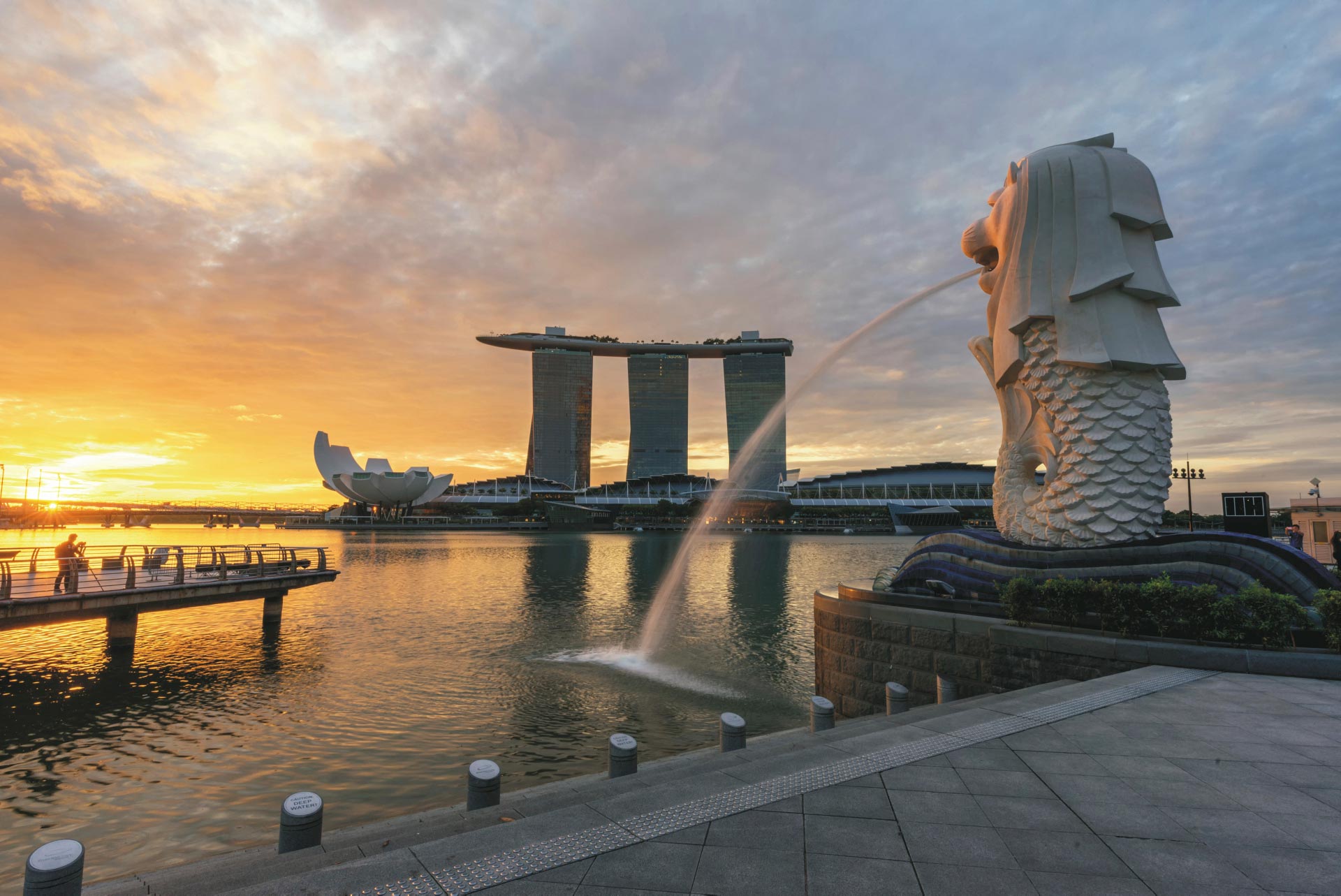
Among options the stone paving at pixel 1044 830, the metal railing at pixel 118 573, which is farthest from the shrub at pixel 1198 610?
the metal railing at pixel 118 573

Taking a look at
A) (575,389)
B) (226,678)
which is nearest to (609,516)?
(575,389)

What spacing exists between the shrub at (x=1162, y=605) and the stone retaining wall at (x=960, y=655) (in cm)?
45

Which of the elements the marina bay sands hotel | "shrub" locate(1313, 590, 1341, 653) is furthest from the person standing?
the marina bay sands hotel

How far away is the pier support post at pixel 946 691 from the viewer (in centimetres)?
1052

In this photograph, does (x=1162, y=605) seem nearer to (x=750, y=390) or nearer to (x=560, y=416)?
(x=750, y=390)

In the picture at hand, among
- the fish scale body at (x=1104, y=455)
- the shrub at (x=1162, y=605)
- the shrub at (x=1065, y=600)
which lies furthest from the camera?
the fish scale body at (x=1104, y=455)

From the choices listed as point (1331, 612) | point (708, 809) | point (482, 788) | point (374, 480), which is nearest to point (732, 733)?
point (482, 788)

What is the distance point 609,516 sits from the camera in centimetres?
13812

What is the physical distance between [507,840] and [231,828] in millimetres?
6181

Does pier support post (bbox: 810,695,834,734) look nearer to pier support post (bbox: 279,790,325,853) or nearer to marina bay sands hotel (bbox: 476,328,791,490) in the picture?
pier support post (bbox: 279,790,325,853)

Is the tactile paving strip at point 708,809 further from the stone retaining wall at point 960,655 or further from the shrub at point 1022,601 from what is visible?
the shrub at point 1022,601

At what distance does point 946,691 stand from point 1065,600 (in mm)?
2310

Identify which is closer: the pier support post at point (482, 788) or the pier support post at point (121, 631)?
the pier support post at point (482, 788)

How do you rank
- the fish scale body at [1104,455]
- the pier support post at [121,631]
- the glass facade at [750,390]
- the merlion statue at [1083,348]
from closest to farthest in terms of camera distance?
the fish scale body at [1104,455] → the merlion statue at [1083,348] → the pier support post at [121,631] → the glass facade at [750,390]
